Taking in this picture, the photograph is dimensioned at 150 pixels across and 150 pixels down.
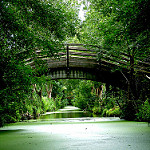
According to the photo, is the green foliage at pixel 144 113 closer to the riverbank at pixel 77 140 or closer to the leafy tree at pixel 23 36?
the riverbank at pixel 77 140

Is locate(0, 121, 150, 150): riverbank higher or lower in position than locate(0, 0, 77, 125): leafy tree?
lower

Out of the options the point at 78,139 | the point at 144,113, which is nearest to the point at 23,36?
the point at 78,139

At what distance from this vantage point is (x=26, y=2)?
4.57m

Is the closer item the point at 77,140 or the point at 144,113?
the point at 77,140

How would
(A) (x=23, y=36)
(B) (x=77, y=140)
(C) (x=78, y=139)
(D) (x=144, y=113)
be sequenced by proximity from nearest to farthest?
(B) (x=77, y=140), (C) (x=78, y=139), (A) (x=23, y=36), (D) (x=144, y=113)

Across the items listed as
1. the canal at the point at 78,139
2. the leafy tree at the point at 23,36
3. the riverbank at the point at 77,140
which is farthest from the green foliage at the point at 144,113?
the leafy tree at the point at 23,36

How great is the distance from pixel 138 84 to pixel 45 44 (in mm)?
6176

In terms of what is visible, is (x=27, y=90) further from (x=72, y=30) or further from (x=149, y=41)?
(x=149, y=41)

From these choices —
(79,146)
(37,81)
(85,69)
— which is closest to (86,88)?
(85,69)

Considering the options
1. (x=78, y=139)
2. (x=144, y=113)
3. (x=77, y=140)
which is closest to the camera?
(x=77, y=140)

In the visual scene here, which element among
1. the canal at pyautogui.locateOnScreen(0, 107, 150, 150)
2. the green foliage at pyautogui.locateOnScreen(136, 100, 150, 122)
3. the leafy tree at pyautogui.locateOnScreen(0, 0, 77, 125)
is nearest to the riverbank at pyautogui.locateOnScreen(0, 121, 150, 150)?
the canal at pyautogui.locateOnScreen(0, 107, 150, 150)

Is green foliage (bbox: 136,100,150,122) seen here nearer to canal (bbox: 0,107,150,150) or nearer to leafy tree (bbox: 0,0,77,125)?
canal (bbox: 0,107,150,150)

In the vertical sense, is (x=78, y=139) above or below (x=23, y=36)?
below

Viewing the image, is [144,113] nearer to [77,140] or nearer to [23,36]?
[77,140]
